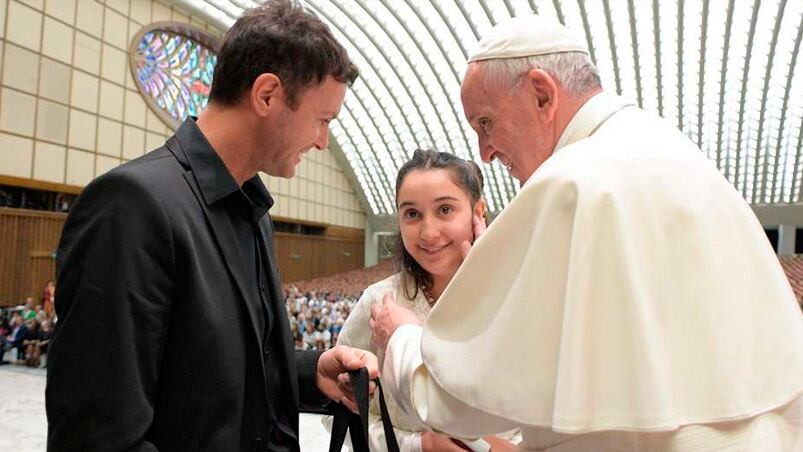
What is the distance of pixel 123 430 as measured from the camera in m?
1.21

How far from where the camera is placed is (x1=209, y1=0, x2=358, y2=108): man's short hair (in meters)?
1.59

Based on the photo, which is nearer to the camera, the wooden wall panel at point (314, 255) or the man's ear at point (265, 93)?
the man's ear at point (265, 93)

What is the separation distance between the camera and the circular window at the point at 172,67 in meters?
22.3

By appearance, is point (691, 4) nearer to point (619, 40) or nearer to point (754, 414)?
point (619, 40)

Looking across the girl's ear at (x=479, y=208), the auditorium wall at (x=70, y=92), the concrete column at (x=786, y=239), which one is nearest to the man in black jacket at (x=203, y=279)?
the girl's ear at (x=479, y=208)

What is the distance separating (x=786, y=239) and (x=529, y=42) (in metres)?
39.2

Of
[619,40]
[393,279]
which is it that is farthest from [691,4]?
[393,279]

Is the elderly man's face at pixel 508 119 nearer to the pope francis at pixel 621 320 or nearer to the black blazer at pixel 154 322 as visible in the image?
the pope francis at pixel 621 320

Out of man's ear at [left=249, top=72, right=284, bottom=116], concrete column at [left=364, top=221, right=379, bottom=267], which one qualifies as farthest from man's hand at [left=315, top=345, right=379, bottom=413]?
concrete column at [left=364, top=221, right=379, bottom=267]

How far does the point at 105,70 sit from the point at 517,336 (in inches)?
905

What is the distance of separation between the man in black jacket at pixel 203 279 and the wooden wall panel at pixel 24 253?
17.3 metres

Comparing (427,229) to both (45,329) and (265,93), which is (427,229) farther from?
(45,329)

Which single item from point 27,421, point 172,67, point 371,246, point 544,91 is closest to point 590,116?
point 544,91

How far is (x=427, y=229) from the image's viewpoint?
234cm
